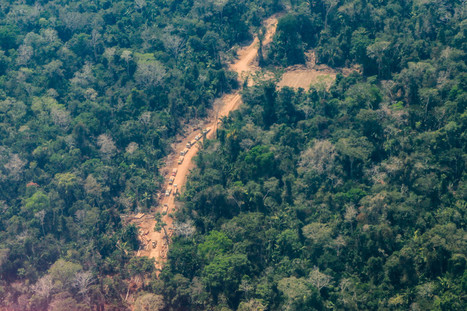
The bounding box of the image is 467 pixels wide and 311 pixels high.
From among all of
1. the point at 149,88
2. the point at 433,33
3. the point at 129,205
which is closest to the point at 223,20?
the point at 149,88

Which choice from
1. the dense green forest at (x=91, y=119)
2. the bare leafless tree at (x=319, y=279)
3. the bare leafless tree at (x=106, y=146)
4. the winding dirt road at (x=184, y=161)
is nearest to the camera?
the bare leafless tree at (x=319, y=279)

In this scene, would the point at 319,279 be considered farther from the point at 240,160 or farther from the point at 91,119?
the point at 91,119

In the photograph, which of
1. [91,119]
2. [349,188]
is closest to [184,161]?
[91,119]

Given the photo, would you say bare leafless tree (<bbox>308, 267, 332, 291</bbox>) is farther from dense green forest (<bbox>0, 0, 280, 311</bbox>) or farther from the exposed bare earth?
the exposed bare earth

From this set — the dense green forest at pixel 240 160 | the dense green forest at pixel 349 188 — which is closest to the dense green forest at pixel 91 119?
the dense green forest at pixel 240 160

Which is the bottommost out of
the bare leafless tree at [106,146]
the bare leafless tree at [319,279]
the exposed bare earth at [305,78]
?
the bare leafless tree at [319,279]

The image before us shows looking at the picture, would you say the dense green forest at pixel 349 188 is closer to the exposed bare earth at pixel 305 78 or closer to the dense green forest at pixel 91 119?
the exposed bare earth at pixel 305 78

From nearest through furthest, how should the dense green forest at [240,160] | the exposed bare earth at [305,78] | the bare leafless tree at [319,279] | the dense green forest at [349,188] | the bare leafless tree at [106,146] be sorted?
the dense green forest at [349,188], the bare leafless tree at [319,279], the dense green forest at [240,160], the bare leafless tree at [106,146], the exposed bare earth at [305,78]
